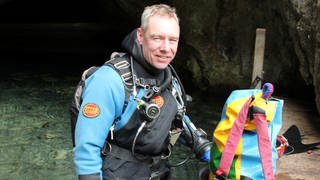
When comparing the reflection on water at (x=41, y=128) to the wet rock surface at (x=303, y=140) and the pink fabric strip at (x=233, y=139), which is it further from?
the pink fabric strip at (x=233, y=139)

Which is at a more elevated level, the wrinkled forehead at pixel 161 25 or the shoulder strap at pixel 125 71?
the wrinkled forehead at pixel 161 25

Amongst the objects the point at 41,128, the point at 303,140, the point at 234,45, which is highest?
the point at 234,45

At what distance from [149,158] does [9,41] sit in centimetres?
1313

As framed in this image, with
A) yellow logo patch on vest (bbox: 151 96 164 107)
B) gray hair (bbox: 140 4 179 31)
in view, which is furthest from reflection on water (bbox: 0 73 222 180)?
gray hair (bbox: 140 4 179 31)

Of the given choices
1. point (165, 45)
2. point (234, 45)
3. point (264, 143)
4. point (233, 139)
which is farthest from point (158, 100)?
point (234, 45)

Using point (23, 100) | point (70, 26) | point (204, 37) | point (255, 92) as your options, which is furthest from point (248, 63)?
point (70, 26)

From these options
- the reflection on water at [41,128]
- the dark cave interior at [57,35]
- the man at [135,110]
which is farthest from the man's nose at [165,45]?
the dark cave interior at [57,35]

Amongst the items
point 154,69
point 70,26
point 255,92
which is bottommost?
point 70,26

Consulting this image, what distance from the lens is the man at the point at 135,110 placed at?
1.95 metres

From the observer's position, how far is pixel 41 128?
6.32 metres

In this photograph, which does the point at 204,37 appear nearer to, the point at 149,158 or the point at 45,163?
the point at 45,163

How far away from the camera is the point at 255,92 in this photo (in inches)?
93.0

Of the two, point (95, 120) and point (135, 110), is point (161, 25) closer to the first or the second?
point (135, 110)

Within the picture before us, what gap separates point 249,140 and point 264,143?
90mm
